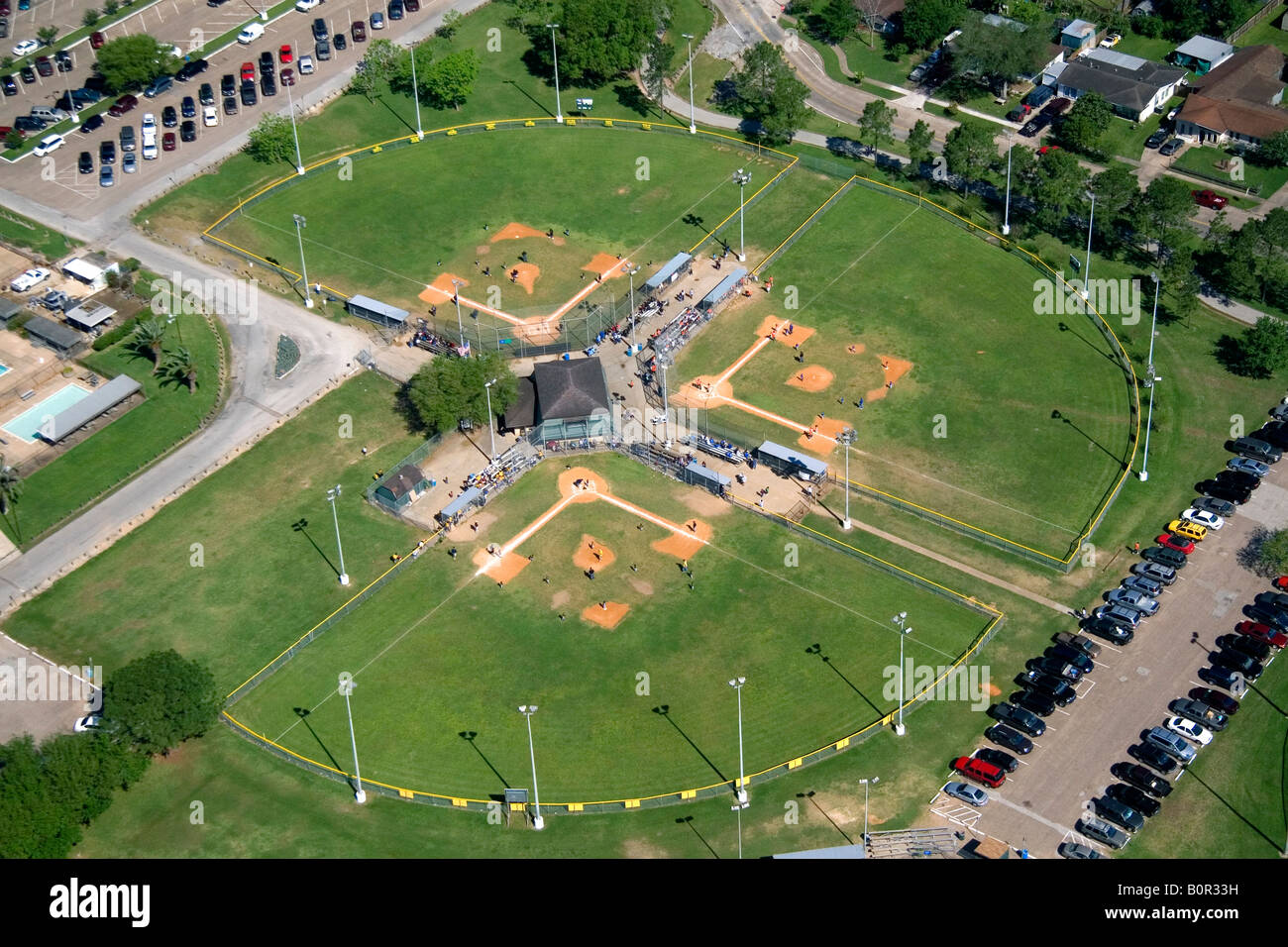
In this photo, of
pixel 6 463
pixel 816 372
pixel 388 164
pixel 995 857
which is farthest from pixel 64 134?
pixel 995 857

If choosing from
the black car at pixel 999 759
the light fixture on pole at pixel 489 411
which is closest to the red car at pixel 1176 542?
the black car at pixel 999 759

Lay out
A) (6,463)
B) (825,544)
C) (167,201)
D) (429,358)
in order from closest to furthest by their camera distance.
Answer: (825,544) < (6,463) < (429,358) < (167,201)

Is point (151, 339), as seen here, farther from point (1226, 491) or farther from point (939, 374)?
point (1226, 491)

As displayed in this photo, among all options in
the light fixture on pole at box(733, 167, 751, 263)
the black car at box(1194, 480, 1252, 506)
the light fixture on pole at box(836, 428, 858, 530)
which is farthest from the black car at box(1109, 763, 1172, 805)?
the light fixture on pole at box(733, 167, 751, 263)

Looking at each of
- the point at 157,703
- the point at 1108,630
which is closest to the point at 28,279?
the point at 157,703

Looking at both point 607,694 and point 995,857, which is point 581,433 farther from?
point 995,857

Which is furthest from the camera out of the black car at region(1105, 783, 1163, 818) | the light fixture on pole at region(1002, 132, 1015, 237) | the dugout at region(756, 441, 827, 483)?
the light fixture on pole at region(1002, 132, 1015, 237)

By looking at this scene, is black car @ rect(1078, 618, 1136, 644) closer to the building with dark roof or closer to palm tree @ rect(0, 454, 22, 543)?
the building with dark roof
